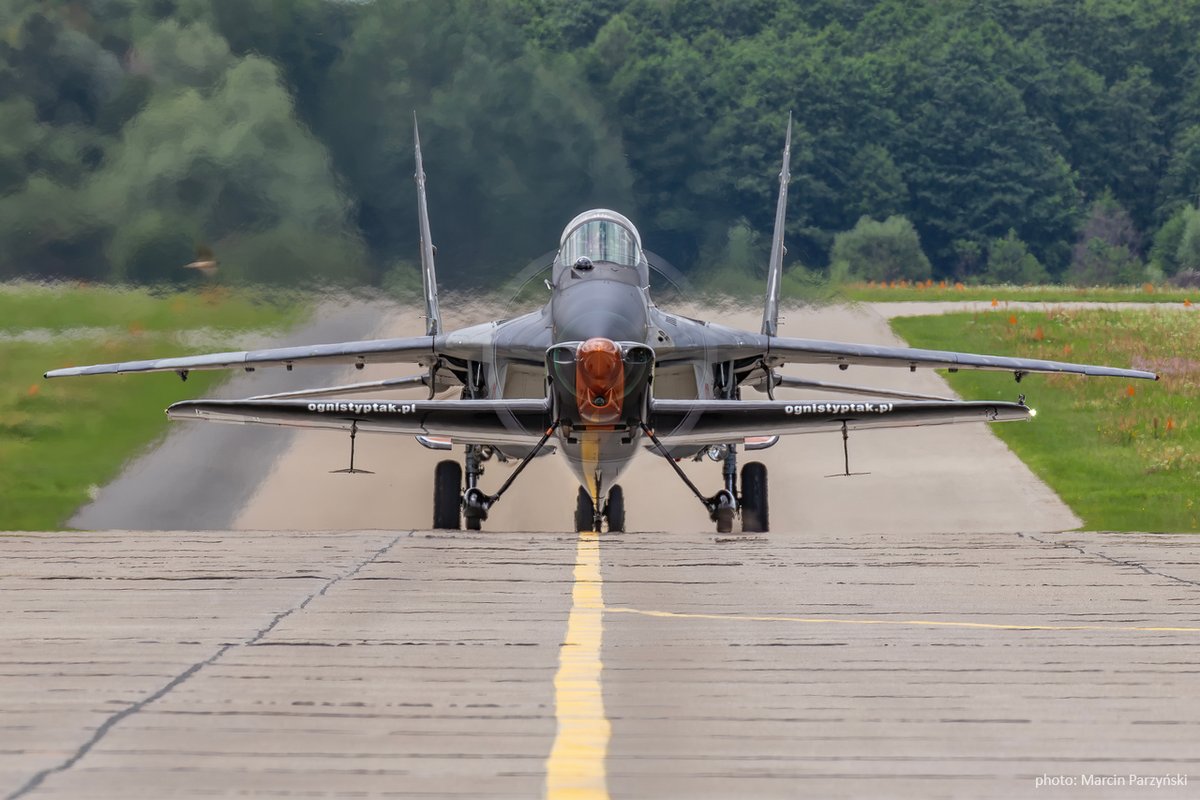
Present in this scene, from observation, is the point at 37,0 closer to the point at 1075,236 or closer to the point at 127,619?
the point at 127,619

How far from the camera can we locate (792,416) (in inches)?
741

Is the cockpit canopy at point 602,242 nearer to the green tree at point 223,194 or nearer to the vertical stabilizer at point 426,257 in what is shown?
the vertical stabilizer at point 426,257

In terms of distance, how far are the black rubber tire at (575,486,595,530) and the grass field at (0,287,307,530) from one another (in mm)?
7154

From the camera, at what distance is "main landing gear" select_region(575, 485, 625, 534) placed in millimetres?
21045

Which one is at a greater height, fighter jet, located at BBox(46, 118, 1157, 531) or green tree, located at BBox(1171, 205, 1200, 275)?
green tree, located at BBox(1171, 205, 1200, 275)

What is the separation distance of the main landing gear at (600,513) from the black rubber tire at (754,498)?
5.00 ft

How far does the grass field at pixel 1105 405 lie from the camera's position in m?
30.0

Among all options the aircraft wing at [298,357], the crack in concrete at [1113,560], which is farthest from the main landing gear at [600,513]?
the crack in concrete at [1113,560]

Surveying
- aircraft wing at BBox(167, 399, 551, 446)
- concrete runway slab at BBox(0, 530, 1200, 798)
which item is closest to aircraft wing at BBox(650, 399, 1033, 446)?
aircraft wing at BBox(167, 399, 551, 446)

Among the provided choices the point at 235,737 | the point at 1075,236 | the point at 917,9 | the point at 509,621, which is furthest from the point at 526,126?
the point at 917,9

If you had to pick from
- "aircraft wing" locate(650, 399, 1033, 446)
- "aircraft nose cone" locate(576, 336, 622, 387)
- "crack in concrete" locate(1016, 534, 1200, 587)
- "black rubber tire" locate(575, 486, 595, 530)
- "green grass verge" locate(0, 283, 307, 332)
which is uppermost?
"green grass verge" locate(0, 283, 307, 332)

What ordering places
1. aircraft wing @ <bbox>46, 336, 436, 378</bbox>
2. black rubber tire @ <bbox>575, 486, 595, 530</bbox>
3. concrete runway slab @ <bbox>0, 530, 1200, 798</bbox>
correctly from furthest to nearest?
aircraft wing @ <bbox>46, 336, 436, 378</bbox>, black rubber tire @ <bbox>575, 486, 595, 530</bbox>, concrete runway slab @ <bbox>0, 530, 1200, 798</bbox>

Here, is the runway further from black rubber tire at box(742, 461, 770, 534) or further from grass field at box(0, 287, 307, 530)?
grass field at box(0, 287, 307, 530)

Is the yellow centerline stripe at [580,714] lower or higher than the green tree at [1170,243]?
lower
